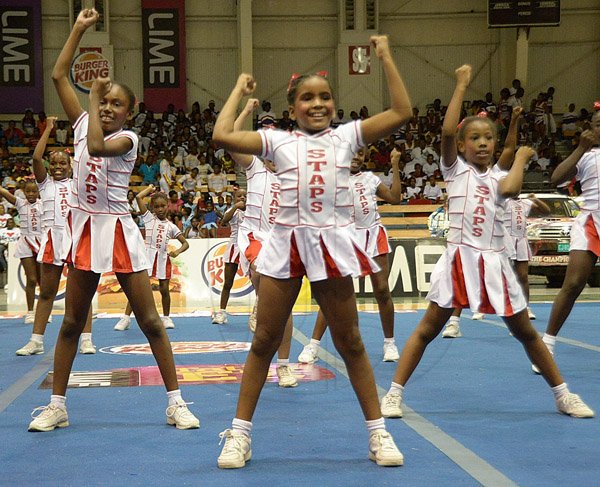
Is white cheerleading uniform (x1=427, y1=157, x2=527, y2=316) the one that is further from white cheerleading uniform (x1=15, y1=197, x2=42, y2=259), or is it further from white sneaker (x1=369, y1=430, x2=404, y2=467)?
white cheerleading uniform (x1=15, y1=197, x2=42, y2=259)

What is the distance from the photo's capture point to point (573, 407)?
523 centimetres

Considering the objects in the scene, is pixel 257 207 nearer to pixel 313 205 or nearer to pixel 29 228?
pixel 313 205

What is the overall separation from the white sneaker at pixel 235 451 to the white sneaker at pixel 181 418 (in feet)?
2.30

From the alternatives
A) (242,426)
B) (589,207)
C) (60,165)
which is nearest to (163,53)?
(60,165)

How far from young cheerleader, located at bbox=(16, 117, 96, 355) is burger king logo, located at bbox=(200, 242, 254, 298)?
565cm

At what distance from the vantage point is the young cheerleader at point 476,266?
526cm

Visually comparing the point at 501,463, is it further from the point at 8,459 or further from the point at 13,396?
the point at 13,396

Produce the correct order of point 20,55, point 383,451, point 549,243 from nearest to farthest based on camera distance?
1. point 383,451
2. point 549,243
3. point 20,55

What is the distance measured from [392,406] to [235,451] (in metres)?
1.39

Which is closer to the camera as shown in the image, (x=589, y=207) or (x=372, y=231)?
(x=589, y=207)

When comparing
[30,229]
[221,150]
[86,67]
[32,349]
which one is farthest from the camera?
[86,67]

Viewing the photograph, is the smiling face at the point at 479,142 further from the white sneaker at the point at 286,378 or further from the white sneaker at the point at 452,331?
the white sneaker at the point at 452,331

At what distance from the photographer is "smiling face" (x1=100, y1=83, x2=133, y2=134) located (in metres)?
5.11

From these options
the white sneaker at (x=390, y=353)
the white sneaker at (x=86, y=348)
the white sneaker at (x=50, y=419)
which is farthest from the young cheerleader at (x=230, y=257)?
the white sneaker at (x=50, y=419)
